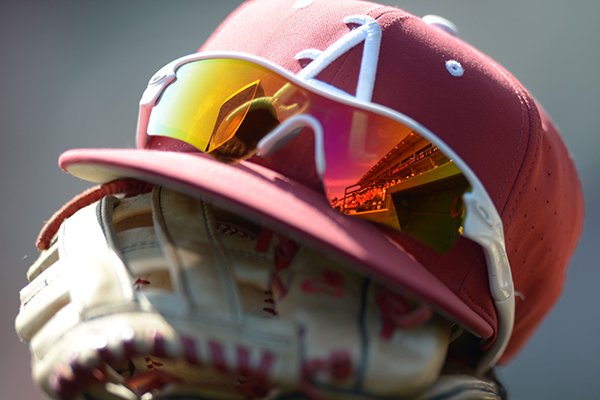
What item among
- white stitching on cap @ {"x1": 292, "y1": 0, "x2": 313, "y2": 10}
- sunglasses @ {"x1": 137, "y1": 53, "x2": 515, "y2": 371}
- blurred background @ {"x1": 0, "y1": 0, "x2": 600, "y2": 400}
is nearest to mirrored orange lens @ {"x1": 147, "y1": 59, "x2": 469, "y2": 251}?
sunglasses @ {"x1": 137, "y1": 53, "x2": 515, "y2": 371}

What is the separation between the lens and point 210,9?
241 centimetres

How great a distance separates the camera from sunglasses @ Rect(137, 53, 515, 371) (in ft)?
2.14

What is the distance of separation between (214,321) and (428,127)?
0.23 metres

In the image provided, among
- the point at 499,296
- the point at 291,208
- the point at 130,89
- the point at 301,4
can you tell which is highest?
the point at 301,4

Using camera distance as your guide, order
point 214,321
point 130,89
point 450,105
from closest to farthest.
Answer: point 214,321 < point 450,105 < point 130,89

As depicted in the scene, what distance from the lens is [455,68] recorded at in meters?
0.72

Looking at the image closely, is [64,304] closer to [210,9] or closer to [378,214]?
[378,214]

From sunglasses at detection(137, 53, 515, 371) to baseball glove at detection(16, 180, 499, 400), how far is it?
0.20ft

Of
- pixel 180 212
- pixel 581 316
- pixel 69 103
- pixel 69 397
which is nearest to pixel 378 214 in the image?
pixel 180 212

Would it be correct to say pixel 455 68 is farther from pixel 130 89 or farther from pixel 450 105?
pixel 130 89

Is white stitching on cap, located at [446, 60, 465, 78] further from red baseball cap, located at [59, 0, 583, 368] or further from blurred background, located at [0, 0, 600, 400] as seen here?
blurred background, located at [0, 0, 600, 400]

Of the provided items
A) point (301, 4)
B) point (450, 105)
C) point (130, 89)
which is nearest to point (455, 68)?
point (450, 105)

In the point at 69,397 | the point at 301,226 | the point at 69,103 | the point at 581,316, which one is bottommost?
the point at 581,316

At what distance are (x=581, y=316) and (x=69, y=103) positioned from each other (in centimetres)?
136
